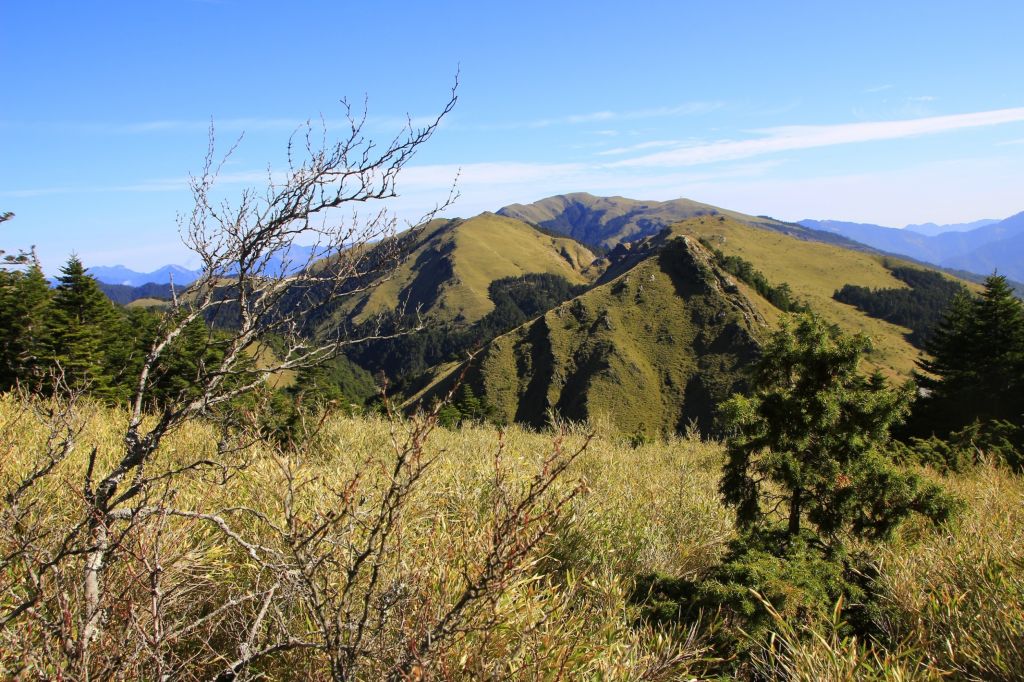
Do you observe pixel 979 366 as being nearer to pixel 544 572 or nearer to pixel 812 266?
pixel 544 572

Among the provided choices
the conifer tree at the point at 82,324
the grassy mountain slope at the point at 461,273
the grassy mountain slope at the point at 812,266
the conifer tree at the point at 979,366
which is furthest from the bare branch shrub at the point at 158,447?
the grassy mountain slope at the point at 461,273

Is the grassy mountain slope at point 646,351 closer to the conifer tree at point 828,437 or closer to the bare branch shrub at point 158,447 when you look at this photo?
the conifer tree at point 828,437

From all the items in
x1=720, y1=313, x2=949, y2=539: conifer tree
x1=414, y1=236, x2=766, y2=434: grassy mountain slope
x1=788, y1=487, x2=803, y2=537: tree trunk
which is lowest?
x1=414, y1=236, x2=766, y2=434: grassy mountain slope

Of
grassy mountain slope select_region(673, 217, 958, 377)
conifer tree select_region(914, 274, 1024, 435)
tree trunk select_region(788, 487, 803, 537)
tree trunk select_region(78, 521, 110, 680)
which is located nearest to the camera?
tree trunk select_region(78, 521, 110, 680)

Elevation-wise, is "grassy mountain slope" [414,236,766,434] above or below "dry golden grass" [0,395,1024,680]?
below

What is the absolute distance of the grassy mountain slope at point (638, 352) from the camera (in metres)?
63.9

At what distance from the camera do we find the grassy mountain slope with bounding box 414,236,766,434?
63.9 meters

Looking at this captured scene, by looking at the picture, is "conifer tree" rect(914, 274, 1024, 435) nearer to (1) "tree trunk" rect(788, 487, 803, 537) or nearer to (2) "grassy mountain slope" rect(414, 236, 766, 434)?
(2) "grassy mountain slope" rect(414, 236, 766, 434)

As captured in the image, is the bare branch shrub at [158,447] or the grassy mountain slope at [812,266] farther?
the grassy mountain slope at [812,266]

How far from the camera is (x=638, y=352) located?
7019 cm

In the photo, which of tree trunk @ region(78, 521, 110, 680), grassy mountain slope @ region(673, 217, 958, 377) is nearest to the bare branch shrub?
tree trunk @ region(78, 521, 110, 680)

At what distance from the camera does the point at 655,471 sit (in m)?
11.1

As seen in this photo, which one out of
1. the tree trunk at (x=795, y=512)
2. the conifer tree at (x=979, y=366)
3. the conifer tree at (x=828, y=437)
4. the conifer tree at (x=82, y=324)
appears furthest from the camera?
the conifer tree at (x=979, y=366)

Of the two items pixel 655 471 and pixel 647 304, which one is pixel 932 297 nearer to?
pixel 647 304
